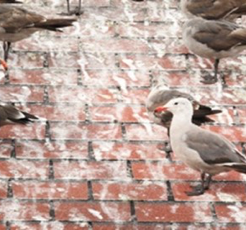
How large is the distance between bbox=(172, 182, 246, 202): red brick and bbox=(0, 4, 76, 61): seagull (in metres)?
2.36

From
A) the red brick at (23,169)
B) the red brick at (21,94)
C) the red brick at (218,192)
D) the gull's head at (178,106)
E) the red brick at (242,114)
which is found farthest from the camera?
the red brick at (21,94)

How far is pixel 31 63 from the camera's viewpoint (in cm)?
768

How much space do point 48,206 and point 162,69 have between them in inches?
89.5

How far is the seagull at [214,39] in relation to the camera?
7594mm

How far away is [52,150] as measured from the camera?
21.0 feet

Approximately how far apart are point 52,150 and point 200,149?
3.52 ft

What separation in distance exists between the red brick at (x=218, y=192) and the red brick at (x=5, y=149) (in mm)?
1179

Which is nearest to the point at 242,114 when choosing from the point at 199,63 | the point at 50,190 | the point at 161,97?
the point at 161,97

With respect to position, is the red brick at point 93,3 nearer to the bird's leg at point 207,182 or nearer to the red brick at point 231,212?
the bird's leg at point 207,182

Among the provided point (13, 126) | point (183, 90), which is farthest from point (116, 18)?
point (13, 126)

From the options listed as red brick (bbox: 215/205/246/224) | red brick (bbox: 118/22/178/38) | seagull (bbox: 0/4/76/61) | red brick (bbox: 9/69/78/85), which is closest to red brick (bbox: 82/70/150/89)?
red brick (bbox: 9/69/78/85)

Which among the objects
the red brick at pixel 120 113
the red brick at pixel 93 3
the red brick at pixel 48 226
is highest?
the red brick at pixel 48 226

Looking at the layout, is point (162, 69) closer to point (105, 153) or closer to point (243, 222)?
point (105, 153)

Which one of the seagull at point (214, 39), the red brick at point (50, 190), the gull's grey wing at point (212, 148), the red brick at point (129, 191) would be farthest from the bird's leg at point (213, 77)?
the red brick at point (50, 190)
